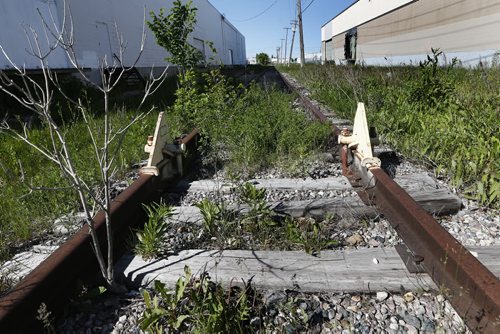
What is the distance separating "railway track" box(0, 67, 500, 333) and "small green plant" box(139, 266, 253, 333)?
174 millimetres

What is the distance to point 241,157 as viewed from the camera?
3754 millimetres

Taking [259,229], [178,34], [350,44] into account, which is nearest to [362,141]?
[259,229]

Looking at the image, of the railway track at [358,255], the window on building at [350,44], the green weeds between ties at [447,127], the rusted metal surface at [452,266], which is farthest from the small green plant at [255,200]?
the window on building at [350,44]

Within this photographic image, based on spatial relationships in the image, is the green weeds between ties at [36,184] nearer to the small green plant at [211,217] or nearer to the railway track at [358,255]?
the railway track at [358,255]

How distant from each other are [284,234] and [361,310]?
2.36 feet

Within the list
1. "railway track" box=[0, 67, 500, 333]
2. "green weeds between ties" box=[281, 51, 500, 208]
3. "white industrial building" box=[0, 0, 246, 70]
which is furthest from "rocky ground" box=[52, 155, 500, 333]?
"white industrial building" box=[0, 0, 246, 70]

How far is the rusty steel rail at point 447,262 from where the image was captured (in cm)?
131

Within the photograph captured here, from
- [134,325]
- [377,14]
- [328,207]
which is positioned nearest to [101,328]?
[134,325]

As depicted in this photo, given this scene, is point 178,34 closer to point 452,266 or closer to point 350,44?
point 452,266

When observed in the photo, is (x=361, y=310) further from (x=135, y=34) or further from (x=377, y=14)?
(x=377, y=14)

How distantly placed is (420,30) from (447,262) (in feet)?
70.9

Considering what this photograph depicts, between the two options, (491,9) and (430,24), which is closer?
(491,9)

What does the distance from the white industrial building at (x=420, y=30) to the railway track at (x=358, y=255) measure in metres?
8.19

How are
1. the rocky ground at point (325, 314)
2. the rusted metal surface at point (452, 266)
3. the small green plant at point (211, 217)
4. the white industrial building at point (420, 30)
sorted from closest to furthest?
the rusted metal surface at point (452, 266)
the rocky ground at point (325, 314)
the small green plant at point (211, 217)
the white industrial building at point (420, 30)
